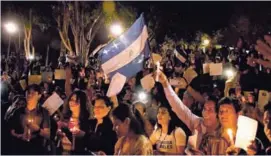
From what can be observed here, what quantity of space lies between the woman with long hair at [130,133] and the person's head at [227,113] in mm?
909

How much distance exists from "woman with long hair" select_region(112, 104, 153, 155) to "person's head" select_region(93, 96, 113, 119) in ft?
4.58

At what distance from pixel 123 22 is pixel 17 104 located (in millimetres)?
21468

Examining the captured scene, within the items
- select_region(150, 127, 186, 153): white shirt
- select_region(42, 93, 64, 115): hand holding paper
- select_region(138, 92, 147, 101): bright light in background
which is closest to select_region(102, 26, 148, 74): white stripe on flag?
select_region(42, 93, 64, 115): hand holding paper

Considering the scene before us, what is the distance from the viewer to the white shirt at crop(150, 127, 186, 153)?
646cm

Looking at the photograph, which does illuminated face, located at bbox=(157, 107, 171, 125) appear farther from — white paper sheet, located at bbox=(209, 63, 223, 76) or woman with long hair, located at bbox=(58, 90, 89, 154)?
white paper sheet, located at bbox=(209, 63, 223, 76)

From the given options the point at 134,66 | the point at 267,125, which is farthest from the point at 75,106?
the point at 267,125

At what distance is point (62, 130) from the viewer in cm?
696

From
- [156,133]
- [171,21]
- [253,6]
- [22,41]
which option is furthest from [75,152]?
[22,41]

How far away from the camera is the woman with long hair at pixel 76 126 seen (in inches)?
263

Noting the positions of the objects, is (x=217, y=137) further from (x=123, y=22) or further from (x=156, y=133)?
(x=123, y=22)

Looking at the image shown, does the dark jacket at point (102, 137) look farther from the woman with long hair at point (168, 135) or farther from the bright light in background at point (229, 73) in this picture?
the bright light in background at point (229, 73)

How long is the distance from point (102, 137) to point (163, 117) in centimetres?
84

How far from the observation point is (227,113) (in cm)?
569

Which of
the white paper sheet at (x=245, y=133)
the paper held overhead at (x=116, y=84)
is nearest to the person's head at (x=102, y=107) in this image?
the paper held overhead at (x=116, y=84)
